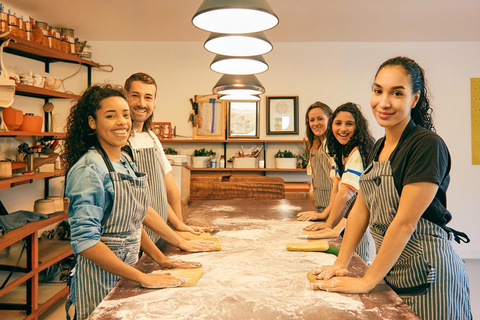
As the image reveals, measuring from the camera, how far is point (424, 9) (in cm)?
388

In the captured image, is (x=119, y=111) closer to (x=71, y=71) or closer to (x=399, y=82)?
(x=399, y=82)

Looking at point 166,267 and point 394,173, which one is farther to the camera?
point 166,267

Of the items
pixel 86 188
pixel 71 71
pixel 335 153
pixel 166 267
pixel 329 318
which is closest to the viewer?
pixel 329 318

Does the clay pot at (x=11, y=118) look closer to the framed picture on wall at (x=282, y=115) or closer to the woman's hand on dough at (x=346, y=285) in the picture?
the framed picture on wall at (x=282, y=115)

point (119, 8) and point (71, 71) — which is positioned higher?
point (119, 8)

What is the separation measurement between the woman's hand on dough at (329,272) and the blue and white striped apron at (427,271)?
0.18 metres

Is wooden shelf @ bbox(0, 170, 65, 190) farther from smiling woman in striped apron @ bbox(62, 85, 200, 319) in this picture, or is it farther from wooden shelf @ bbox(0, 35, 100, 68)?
smiling woman in striped apron @ bbox(62, 85, 200, 319)

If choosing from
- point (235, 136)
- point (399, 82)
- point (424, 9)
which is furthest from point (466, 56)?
→ point (399, 82)

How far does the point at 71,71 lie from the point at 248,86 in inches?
129

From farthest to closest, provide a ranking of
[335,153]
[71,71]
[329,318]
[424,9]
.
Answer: [71,71] → [424,9] → [335,153] → [329,318]

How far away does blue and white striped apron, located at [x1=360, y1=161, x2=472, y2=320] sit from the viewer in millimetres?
1263

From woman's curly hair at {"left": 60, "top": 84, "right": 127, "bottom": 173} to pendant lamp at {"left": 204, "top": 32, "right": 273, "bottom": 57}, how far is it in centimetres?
49

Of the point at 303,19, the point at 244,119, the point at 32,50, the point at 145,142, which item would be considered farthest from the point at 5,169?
the point at 303,19

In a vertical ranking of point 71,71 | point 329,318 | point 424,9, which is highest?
point 424,9
